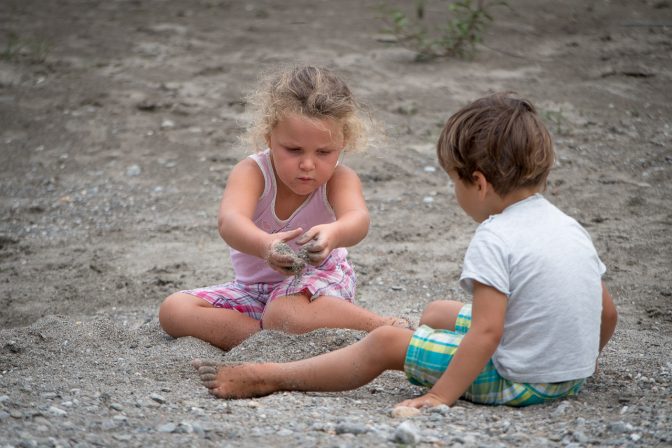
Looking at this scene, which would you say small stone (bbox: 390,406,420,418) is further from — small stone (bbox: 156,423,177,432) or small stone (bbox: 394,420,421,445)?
small stone (bbox: 156,423,177,432)

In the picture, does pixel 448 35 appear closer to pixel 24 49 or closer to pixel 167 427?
pixel 24 49

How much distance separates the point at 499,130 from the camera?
8.48 ft

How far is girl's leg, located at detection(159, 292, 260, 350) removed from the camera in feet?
11.6

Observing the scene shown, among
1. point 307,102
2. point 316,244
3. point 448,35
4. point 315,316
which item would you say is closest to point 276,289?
point 315,316

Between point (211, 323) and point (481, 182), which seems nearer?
point (481, 182)

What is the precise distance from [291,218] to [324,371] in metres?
0.96

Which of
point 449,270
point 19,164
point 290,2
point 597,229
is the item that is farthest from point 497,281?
point 290,2

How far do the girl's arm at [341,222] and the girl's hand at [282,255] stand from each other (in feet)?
0.15

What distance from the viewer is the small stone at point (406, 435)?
7.50ft

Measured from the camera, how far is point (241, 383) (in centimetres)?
286

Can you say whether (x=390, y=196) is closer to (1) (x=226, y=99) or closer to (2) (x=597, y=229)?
(2) (x=597, y=229)

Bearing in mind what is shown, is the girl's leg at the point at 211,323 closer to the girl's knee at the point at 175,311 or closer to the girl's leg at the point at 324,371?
the girl's knee at the point at 175,311

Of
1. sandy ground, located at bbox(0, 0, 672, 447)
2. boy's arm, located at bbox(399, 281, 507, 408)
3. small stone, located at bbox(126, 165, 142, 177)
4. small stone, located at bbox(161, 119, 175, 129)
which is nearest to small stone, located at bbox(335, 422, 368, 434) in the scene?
sandy ground, located at bbox(0, 0, 672, 447)

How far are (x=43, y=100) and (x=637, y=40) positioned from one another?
196 inches
